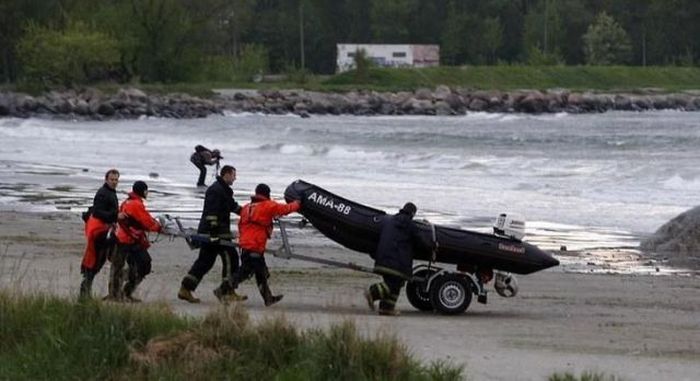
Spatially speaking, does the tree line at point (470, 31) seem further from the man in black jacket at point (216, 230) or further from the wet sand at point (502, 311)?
the man in black jacket at point (216, 230)

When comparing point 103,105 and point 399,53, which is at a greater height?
point 399,53

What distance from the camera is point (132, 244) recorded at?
14.4 m

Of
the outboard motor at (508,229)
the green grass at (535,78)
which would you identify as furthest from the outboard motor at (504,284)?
the green grass at (535,78)

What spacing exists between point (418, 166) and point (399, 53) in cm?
8832

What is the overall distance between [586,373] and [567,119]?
7322 centimetres

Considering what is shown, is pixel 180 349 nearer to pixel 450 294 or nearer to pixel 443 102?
pixel 450 294

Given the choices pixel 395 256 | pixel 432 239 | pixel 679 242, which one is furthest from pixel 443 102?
pixel 395 256

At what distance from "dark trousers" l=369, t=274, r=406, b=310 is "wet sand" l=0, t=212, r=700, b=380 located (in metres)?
0.22

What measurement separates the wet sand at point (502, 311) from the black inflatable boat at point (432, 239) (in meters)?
0.54

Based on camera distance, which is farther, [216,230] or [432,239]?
[216,230]

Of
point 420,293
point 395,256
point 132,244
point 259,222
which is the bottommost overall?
point 420,293

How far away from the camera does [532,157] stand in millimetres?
46125

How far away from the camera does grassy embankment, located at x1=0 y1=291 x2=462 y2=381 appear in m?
10.4

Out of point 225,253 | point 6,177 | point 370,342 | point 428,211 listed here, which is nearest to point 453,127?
point 6,177
